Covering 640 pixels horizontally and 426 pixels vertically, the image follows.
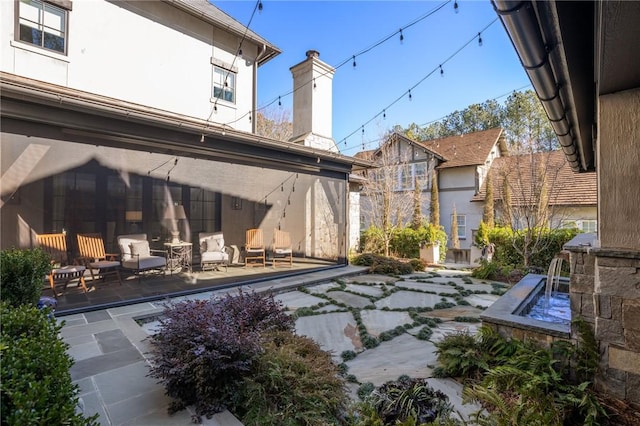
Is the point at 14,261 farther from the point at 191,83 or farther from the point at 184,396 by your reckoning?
the point at 191,83

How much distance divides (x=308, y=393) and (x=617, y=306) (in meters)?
2.32

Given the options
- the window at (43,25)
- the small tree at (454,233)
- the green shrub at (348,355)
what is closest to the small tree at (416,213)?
the small tree at (454,233)

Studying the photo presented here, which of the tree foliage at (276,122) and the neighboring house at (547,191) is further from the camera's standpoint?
the tree foliage at (276,122)

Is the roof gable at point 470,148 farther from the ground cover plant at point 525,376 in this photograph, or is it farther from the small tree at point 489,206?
the ground cover plant at point 525,376

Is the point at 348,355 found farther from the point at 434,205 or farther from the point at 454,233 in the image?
the point at 454,233

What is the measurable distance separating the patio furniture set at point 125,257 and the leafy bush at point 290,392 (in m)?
4.06

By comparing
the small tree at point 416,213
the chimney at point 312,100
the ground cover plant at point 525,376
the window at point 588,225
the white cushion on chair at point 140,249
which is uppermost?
the chimney at point 312,100

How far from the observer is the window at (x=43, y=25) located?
564 cm

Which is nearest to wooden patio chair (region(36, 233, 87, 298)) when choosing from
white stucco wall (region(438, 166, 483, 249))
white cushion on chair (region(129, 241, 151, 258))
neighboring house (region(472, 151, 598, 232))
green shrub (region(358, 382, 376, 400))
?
white cushion on chair (region(129, 241, 151, 258))

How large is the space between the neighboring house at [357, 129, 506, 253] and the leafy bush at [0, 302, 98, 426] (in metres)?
11.7

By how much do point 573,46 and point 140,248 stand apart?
6.61 metres

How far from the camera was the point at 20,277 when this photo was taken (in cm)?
284

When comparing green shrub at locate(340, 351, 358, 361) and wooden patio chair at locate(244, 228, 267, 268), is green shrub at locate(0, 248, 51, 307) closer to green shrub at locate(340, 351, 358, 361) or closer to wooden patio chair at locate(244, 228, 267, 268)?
green shrub at locate(340, 351, 358, 361)

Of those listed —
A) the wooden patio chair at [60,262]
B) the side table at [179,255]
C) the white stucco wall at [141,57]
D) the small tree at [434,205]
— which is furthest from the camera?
the small tree at [434,205]
